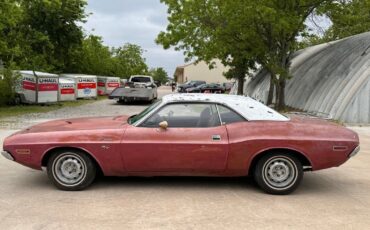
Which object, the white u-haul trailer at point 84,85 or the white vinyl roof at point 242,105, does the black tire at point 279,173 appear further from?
the white u-haul trailer at point 84,85

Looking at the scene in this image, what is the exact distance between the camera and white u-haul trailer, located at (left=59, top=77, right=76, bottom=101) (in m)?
28.9

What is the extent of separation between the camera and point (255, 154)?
625 centimetres

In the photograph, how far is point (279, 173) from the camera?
6.34 meters

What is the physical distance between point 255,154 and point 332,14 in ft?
60.0

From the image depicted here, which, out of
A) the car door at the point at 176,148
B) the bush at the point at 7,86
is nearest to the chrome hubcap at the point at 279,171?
the car door at the point at 176,148

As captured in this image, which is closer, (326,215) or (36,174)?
(326,215)

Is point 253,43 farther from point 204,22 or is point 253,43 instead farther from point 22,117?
point 22,117

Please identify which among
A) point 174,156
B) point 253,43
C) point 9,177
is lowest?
point 9,177

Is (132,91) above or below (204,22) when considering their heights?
below

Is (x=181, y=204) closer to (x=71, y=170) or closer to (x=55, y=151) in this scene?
(x=71, y=170)

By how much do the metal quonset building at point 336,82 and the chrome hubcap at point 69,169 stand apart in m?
13.1

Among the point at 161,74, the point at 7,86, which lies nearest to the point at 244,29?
the point at 7,86

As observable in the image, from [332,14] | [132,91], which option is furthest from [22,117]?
[332,14]

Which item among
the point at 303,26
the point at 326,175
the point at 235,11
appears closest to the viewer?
the point at 326,175
